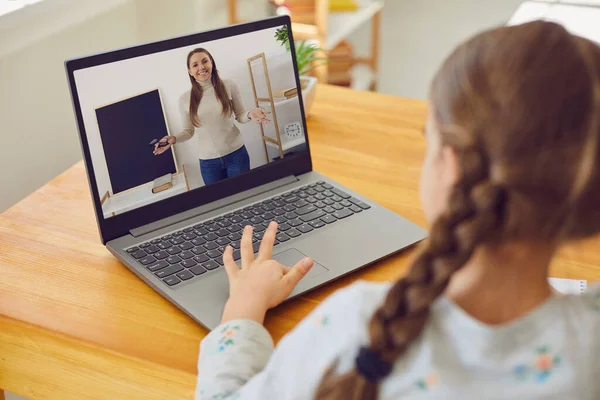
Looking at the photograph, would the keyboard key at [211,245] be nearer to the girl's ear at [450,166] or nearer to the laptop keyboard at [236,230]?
the laptop keyboard at [236,230]

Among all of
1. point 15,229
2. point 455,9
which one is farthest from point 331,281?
point 455,9

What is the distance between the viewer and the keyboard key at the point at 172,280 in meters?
0.83

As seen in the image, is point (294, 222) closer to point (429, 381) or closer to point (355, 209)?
point (355, 209)

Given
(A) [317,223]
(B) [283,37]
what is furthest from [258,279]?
(B) [283,37]

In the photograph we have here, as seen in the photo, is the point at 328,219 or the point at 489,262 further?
the point at 328,219

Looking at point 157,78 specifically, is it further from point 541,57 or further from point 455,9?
point 455,9

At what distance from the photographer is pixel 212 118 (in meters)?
0.97

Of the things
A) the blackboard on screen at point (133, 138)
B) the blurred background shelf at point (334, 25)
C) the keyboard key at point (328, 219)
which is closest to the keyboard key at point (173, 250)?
the blackboard on screen at point (133, 138)

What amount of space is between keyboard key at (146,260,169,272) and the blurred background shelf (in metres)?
1.24

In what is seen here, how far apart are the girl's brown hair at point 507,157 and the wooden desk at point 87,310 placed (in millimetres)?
212

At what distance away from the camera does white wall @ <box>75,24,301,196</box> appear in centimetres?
88

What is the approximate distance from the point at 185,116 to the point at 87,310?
0.97 ft

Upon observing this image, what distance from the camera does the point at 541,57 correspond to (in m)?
0.49

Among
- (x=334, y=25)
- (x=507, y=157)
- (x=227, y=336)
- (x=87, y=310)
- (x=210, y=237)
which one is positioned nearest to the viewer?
(x=507, y=157)
